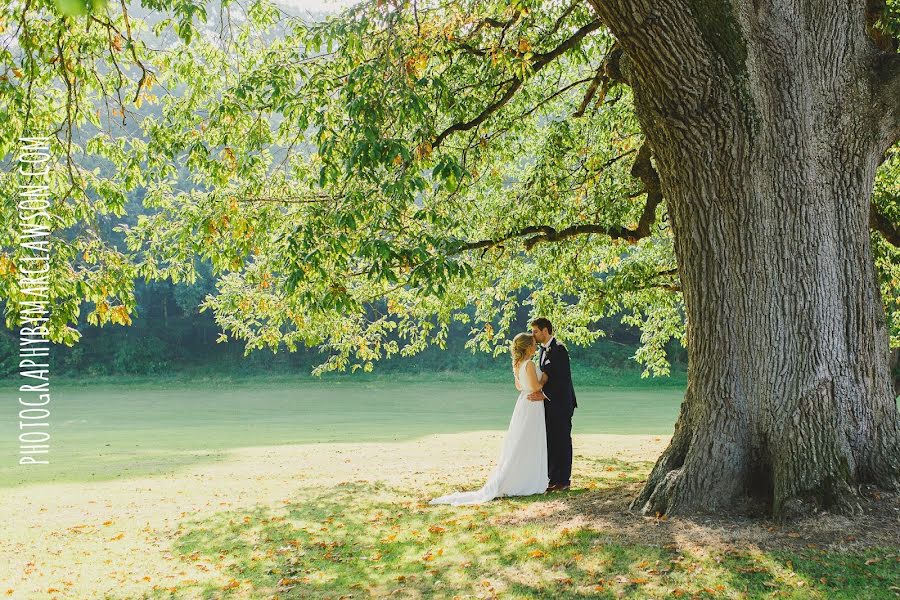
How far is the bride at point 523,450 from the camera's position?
889 cm

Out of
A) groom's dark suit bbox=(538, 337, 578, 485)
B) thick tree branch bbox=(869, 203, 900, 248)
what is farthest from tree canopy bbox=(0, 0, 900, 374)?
groom's dark suit bbox=(538, 337, 578, 485)

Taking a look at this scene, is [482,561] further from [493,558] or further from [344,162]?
[344,162]

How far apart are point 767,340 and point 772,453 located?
2.86 ft

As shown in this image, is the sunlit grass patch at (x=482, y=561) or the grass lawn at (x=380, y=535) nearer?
the sunlit grass patch at (x=482, y=561)

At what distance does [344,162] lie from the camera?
25.6 ft

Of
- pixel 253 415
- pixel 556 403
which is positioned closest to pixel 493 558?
pixel 556 403

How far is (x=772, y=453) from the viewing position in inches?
244

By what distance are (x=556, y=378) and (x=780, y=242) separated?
3.69 meters

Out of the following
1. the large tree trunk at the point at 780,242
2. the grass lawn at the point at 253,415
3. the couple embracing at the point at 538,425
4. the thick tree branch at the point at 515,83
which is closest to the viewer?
the large tree trunk at the point at 780,242

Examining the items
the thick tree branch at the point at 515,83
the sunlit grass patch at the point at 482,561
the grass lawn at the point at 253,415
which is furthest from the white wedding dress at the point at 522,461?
the grass lawn at the point at 253,415

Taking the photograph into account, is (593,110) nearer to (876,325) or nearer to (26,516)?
(876,325)

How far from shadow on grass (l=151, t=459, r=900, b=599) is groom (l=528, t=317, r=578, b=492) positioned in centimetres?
88

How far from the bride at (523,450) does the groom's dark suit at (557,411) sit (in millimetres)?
148

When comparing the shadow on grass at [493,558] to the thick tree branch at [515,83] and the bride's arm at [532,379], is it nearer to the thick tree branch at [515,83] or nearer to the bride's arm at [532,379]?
the bride's arm at [532,379]
